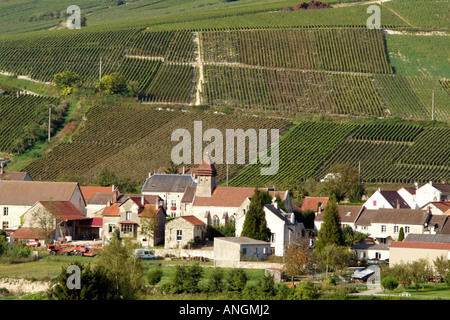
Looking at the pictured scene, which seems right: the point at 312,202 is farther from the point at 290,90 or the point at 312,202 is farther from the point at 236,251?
the point at 290,90

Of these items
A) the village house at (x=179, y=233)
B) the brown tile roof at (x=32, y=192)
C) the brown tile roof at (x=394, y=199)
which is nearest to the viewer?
the village house at (x=179, y=233)

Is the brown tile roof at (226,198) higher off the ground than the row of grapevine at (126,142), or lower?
lower

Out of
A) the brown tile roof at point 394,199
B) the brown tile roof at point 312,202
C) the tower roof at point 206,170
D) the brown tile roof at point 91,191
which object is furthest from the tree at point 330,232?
the brown tile roof at point 91,191

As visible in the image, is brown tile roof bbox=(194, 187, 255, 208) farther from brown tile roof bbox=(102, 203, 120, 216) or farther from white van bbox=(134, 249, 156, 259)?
white van bbox=(134, 249, 156, 259)

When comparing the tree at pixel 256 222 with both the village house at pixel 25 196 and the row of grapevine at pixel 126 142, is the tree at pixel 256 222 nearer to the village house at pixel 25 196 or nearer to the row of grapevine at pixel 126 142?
the village house at pixel 25 196

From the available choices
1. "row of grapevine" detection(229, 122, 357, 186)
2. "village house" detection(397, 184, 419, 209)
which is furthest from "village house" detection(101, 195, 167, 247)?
"village house" detection(397, 184, 419, 209)

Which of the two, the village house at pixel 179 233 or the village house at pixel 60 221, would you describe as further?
the village house at pixel 60 221

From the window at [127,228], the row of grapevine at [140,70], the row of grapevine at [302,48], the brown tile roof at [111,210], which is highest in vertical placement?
the row of grapevine at [302,48]

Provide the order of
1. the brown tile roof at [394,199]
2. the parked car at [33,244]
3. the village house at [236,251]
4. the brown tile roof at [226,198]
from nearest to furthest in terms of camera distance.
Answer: the village house at [236,251] → the parked car at [33,244] → the brown tile roof at [226,198] → the brown tile roof at [394,199]
